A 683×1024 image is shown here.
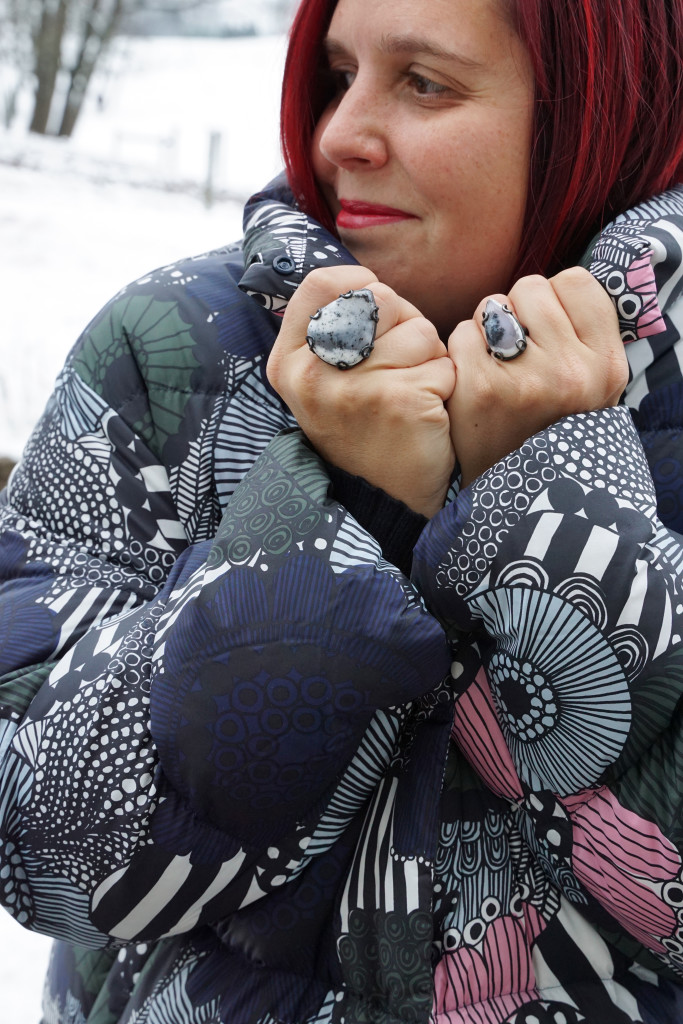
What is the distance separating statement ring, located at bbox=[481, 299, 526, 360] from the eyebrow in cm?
35

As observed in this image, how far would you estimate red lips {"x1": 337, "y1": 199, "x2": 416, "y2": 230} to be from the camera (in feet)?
3.66

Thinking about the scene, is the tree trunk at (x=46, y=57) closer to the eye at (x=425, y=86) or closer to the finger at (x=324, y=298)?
the eye at (x=425, y=86)

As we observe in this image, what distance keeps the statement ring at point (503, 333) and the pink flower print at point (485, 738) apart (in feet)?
1.13

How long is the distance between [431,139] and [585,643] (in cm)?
65

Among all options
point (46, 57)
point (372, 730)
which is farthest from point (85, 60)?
point (372, 730)

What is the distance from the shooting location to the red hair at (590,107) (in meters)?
1.06

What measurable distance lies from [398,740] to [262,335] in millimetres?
550

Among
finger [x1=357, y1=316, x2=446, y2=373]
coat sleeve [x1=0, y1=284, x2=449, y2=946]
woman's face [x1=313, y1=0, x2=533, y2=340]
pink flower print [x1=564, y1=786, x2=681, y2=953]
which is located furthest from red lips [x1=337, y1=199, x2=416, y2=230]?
pink flower print [x1=564, y1=786, x2=681, y2=953]

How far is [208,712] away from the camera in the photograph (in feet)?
2.72

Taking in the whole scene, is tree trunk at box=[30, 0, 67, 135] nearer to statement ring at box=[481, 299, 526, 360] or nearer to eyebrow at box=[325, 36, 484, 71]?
eyebrow at box=[325, 36, 484, 71]

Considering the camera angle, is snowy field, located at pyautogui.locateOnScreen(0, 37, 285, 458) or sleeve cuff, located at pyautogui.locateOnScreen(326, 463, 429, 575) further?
snowy field, located at pyautogui.locateOnScreen(0, 37, 285, 458)

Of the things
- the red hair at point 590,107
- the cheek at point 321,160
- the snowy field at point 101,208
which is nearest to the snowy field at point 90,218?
the snowy field at point 101,208

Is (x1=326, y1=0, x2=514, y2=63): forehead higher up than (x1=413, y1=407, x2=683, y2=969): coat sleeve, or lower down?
higher up

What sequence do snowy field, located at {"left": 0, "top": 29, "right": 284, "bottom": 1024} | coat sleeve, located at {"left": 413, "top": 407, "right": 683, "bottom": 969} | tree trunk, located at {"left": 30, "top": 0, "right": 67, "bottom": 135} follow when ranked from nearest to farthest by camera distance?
1. coat sleeve, located at {"left": 413, "top": 407, "right": 683, "bottom": 969}
2. snowy field, located at {"left": 0, "top": 29, "right": 284, "bottom": 1024}
3. tree trunk, located at {"left": 30, "top": 0, "right": 67, "bottom": 135}
